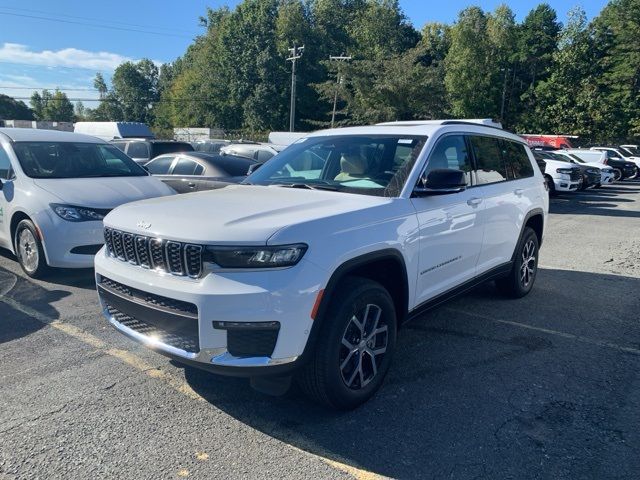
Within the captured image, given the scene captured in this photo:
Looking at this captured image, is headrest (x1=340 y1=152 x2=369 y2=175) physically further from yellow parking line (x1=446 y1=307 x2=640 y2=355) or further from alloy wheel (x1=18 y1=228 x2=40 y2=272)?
alloy wheel (x1=18 y1=228 x2=40 y2=272)

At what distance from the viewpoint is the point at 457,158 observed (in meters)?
4.57

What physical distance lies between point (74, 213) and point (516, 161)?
16.2ft

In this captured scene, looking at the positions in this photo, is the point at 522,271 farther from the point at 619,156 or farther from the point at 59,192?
the point at 619,156

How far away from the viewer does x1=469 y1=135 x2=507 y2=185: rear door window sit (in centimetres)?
488

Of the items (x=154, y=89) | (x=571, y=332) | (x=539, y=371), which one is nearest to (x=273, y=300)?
(x=539, y=371)

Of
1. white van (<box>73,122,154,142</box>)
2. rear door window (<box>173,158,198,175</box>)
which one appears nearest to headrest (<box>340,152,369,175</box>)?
rear door window (<box>173,158,198,175</box>)

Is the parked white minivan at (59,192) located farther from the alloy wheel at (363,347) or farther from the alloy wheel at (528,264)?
the alloy wheel at (528,264)

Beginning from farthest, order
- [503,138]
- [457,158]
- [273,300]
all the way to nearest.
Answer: [503,138] → [457,158] → [273,300]

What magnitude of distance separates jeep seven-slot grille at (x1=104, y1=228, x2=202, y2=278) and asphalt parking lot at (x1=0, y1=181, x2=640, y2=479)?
3.09 ft

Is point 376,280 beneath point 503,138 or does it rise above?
beneath

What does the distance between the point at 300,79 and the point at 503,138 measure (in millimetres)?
54658

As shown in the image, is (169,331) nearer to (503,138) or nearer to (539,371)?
(539,371)

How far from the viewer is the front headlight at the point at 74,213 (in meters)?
5.93

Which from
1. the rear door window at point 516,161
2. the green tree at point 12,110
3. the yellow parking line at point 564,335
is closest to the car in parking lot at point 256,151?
the rear door window at point 516,161
